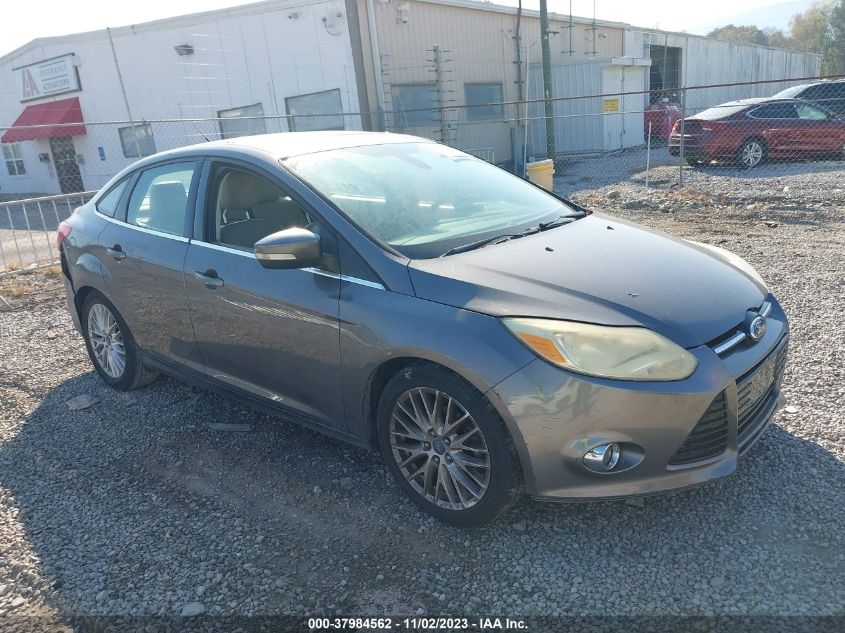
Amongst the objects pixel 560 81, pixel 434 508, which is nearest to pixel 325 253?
pixel 434 508

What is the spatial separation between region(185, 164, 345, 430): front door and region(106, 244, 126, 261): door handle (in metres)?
0.75

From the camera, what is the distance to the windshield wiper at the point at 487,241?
3.10m

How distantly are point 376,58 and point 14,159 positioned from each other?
1835 cm

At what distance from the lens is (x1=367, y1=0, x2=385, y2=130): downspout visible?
51.1 ft

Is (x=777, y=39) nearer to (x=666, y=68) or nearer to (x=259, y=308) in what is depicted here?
(x=666, y=68)

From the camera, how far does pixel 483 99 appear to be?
19.9 m

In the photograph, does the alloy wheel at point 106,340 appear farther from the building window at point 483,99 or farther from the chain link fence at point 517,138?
the building window at point 483,99

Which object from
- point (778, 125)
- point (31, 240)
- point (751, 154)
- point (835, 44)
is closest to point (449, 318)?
point (31, 240)

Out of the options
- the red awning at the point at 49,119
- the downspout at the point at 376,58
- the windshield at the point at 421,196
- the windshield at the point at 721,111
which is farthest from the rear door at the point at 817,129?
the red awning at the point at 49,119

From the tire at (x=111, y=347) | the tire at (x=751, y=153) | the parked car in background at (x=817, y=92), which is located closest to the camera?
the tire at (x=111, y=347)

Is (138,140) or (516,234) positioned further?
(138,140)

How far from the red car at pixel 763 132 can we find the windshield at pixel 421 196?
1128cm

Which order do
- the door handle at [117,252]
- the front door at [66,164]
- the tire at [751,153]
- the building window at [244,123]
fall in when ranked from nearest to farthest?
the door handle at [117,252]
the tire at [751,153]
the building window at [244,123]
the front door at [66,164]

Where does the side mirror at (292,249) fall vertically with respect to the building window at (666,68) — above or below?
below
